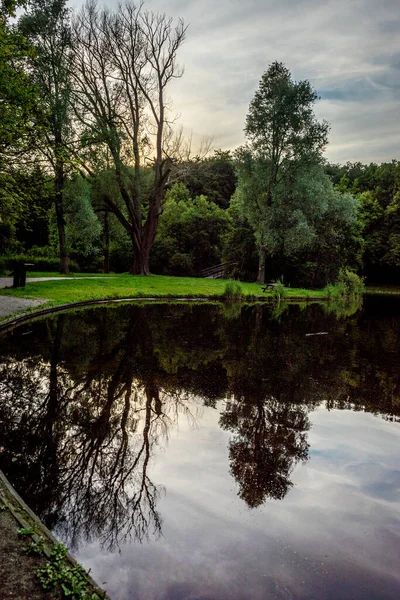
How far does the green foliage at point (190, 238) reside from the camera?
127 ft

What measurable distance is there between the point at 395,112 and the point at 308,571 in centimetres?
2792

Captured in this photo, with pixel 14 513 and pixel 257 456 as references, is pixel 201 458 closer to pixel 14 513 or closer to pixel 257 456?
pixel 257 456

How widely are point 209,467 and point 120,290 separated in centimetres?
1772

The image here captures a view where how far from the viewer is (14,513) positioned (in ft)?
9.93

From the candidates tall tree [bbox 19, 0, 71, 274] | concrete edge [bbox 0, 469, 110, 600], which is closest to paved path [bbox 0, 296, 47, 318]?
concrete edge [bbox 0, 469, 110, 600]

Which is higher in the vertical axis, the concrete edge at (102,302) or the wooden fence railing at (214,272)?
the wooden fence railing at (214,272)

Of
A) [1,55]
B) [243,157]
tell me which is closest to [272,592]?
[1,55]

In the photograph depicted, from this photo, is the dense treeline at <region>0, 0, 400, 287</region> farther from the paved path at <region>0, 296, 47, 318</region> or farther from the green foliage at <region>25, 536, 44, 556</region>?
the green foliage at <region>25, 536, 44, 556</region>

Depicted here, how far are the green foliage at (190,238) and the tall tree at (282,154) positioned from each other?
8681mm

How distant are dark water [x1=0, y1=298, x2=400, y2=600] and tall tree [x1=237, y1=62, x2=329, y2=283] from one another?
854 inches

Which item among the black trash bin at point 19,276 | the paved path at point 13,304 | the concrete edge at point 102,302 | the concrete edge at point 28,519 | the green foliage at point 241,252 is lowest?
the concrete edge at point 28,519

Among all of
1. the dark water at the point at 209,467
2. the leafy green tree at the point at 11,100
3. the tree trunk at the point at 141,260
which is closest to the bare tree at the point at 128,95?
the tree trunk at the point at 141,260

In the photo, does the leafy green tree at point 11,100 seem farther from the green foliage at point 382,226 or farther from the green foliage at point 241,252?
the green foliage at point 382,226

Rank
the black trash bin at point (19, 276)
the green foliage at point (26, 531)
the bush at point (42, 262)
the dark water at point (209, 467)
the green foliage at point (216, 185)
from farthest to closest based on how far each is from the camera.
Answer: the green foliage at point (216, 185)
the bush at point (42, 262)
the black trash bin at point (19, 276)
the dark water at point (209, 467)
the green foliage at point (26, 531)
